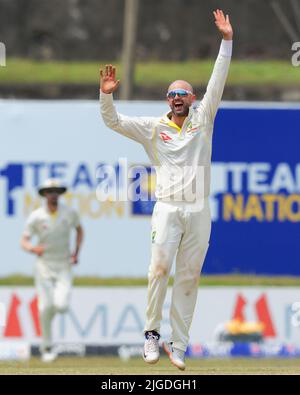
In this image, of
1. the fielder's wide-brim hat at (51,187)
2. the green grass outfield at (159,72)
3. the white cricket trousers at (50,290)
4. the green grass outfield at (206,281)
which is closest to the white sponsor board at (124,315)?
the green grass outfield at (206,281)

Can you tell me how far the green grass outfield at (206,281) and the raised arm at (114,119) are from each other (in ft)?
27.8

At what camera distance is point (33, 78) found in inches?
1190

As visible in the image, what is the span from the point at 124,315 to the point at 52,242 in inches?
55.5

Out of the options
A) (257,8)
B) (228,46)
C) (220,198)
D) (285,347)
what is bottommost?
(285,347)

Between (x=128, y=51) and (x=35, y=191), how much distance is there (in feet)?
17.9

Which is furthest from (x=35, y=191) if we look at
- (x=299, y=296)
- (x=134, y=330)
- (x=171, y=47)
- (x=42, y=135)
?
(x=171, y=47)

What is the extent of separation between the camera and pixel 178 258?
12602 millimetres

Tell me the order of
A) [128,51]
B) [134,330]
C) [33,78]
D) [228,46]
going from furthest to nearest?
[33,78] → [128,51] → [134,330] → [228,46]

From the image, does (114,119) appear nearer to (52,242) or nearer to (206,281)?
(52,242)

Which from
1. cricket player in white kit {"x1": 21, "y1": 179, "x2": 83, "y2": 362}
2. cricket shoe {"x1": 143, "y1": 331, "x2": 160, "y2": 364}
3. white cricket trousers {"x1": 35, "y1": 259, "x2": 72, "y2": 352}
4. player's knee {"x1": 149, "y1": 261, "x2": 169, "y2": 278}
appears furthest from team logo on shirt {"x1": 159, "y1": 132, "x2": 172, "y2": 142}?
cricket player in white kit {"x1": 21, "y1": 179, "x2": 83, "y2": 362}

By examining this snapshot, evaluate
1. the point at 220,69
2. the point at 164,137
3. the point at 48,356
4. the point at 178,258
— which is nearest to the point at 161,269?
the point at 178,258

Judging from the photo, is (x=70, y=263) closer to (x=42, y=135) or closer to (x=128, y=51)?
(x=42, y=135)

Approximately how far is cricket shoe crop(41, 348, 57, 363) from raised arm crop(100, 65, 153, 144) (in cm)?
756

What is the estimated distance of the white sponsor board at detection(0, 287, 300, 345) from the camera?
67.4 ft
